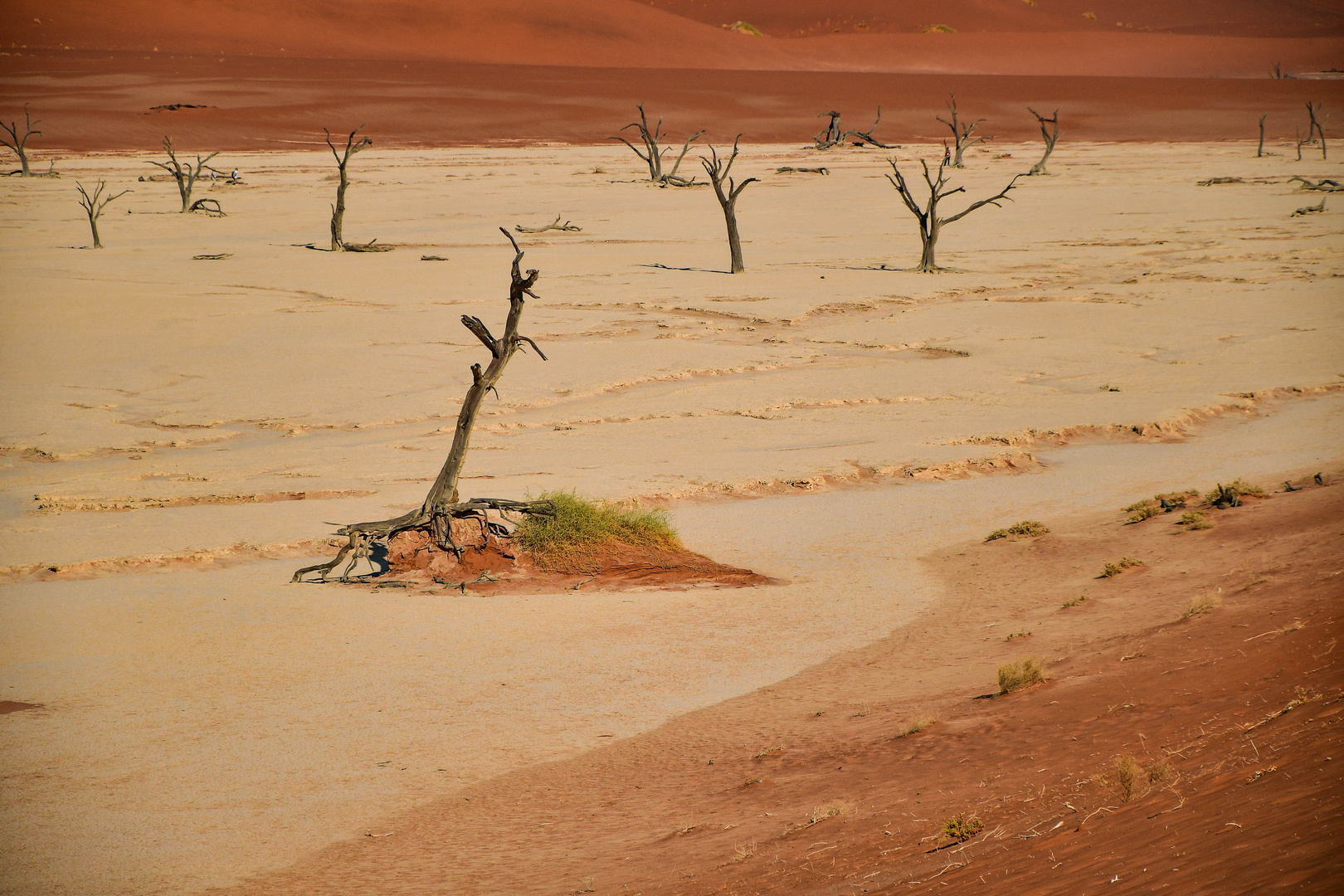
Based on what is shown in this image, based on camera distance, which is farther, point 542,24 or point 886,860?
point 542,24

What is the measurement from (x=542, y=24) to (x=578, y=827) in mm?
78572

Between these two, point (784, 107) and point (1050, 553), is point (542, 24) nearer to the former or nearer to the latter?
point (784, 107)

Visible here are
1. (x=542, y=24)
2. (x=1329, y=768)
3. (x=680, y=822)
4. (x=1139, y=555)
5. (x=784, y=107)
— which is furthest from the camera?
(x=542, y=24)

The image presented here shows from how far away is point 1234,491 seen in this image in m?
8.92

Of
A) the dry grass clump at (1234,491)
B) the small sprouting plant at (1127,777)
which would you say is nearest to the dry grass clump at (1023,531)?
the dry grass clump at (1234,491)

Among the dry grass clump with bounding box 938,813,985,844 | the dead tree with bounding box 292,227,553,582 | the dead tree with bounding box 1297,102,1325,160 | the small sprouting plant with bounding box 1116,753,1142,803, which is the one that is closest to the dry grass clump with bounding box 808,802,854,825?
the dry grass clump with bounding box 938,813,985,844

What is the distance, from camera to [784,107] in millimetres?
55906

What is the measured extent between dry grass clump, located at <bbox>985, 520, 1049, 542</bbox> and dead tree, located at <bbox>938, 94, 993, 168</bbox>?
85.7ft

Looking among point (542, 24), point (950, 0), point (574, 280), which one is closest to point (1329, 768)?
point (574, 280)

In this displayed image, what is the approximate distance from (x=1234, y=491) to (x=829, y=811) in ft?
18.2

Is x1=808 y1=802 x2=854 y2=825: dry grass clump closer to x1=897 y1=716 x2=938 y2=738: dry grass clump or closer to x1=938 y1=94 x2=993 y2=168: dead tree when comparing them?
x1=897 y1=716 x2=938 y2=738: dry grass clump

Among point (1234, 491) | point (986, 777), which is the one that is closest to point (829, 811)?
point (986, 777)

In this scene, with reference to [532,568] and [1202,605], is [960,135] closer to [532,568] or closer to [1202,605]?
[532,568]

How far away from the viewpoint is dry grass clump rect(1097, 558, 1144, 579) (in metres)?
7.83
